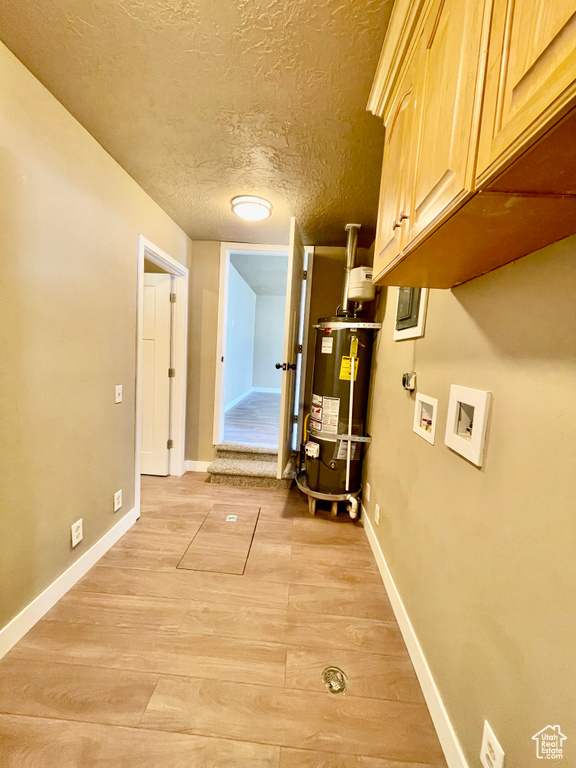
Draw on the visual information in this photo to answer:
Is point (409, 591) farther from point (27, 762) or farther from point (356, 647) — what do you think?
point (27, 762)

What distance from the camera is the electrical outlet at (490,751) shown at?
760mm

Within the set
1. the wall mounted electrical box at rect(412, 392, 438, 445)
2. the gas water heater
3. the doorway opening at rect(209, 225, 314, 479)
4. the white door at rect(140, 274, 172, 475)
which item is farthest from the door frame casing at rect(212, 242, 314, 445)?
the wall mounted electrical box at rect(412, 392, 438, 445)

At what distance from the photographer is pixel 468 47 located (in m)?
0.59

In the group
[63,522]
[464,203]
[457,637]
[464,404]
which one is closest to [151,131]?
[464,203]

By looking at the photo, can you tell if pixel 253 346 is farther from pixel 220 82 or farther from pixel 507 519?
pixel 507 519

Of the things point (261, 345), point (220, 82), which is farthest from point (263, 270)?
point (220, 82)

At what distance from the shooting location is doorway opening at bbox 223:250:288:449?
13.1 ft

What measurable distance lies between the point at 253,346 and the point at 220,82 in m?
6.25

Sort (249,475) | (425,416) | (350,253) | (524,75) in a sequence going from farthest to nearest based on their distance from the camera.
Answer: (249,475), (350,253), (425,416), (524,75)

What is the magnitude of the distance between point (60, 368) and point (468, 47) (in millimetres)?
1789

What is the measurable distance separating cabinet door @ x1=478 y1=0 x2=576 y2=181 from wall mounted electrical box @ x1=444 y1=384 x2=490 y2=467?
630 millimetres

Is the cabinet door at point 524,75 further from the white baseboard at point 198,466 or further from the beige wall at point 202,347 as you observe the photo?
the white baseboard at point 198,466

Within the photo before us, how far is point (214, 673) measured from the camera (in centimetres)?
118

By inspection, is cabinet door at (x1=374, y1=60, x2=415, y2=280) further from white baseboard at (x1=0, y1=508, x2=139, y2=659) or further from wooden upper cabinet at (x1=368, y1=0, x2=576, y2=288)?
white baseboard at (x1=0, y1=508, x2=139, y2=659)
